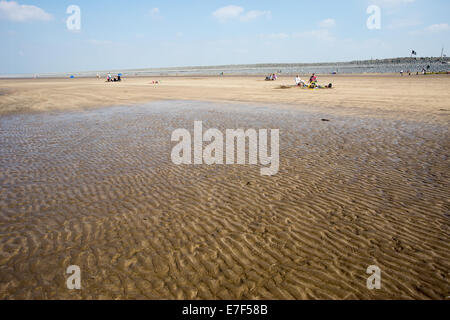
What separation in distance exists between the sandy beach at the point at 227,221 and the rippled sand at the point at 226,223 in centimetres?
2

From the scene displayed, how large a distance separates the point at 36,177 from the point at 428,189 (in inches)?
419

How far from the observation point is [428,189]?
6.65 meters

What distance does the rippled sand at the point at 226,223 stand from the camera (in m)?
3.93

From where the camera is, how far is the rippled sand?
3.93m

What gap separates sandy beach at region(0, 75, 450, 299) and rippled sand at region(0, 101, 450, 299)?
25 millimetres

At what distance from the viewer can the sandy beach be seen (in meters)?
3.94

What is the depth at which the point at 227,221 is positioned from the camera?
5484 millimetres

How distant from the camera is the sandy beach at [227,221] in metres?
3.94

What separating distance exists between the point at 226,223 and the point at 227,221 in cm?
7

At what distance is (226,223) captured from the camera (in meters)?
5.42
